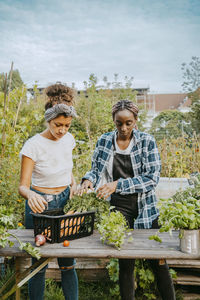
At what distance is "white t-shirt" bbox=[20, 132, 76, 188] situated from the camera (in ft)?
6.15

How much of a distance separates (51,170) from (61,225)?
450mm

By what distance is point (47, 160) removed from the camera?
1.93 meters

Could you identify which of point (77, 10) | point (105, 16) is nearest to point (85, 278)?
point (77, 10)

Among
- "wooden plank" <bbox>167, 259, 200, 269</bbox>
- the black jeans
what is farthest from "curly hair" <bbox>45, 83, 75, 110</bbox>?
"wooden plank" <bbox>167, 259, 200, 269</bbox>

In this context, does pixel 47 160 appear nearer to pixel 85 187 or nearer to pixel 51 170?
pixel 51 170

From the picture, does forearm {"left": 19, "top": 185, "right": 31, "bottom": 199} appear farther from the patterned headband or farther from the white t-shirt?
the patterned headband

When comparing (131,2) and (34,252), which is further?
(131,2)

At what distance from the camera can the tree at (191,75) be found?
59.2ft

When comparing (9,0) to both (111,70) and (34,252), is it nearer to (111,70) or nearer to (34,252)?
→ (34,252)

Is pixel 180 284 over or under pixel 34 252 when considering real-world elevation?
under

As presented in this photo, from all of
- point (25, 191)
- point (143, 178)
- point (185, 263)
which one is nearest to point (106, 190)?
point (143, 178)

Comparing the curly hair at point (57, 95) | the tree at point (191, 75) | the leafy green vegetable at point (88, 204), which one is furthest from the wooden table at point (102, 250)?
the tree at point (191, 75)

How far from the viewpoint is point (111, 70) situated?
14.3m

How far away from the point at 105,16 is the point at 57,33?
98 cm
